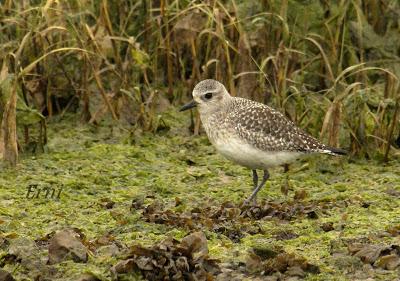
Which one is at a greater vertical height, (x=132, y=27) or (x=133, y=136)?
(x=132, y=27)

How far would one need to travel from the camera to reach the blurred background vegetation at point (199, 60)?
8586 mm

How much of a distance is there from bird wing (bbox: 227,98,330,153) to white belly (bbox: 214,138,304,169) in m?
0.04

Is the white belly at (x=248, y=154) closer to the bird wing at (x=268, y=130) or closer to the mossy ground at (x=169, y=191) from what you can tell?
the bird wing at (x=268, y=130)

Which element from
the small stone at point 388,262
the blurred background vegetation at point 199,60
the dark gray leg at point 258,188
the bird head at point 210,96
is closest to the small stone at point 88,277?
the small stone at point 388,262

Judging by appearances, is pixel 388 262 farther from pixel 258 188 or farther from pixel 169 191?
pixel 169 191

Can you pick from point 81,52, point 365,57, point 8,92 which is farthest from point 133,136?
point 365,57

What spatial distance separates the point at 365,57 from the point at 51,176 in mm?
3524

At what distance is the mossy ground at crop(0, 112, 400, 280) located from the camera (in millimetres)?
6277

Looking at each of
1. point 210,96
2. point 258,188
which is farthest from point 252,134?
point 210,96

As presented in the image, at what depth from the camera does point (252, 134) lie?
300 inches

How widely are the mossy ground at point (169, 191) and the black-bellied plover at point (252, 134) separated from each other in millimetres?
333

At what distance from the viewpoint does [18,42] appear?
8758mm

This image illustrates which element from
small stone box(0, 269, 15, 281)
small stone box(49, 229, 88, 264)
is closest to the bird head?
small stone box(49, 229, 88, 264)

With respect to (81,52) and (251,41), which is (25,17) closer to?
(81,52)
